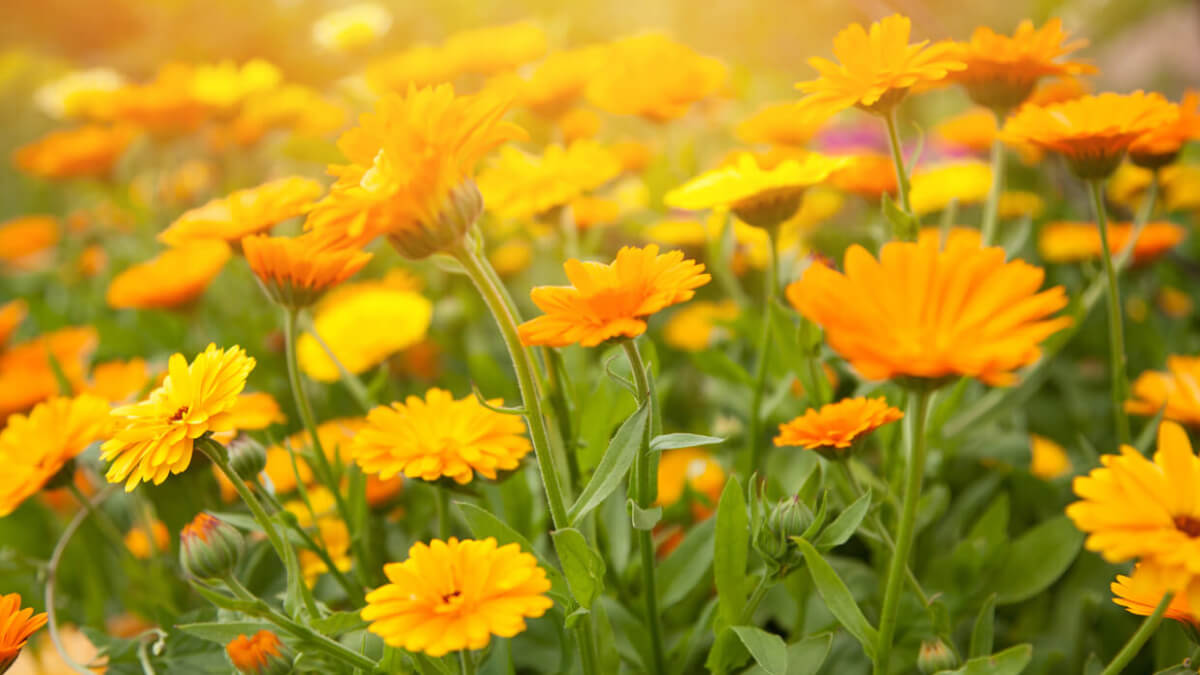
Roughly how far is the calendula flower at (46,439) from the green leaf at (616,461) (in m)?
0.37

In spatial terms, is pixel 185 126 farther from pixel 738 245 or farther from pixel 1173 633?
pixel 1173 633

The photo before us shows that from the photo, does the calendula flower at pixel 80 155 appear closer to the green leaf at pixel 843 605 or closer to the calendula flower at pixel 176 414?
the calendula flower at pixel 176 414

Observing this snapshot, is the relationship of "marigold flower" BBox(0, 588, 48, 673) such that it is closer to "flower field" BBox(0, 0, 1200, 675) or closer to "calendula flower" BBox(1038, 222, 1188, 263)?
"flower field" BBox(0, 0, 1200, 675)

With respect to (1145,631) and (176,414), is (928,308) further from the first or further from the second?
(176,414)

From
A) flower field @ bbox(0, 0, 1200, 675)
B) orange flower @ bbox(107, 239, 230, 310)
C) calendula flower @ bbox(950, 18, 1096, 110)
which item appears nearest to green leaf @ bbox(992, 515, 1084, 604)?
A: flower field @ bbox(0, 0, 1200, 675)

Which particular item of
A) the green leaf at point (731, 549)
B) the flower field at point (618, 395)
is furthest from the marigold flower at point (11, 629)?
the green leaf at point (731, 549)

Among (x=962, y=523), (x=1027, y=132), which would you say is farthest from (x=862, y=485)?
(x=1027, y=132)

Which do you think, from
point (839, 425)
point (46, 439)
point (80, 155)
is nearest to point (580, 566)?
point (839, 425)

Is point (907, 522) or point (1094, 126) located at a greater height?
point (1094, 126)

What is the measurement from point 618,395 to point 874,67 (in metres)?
0.29

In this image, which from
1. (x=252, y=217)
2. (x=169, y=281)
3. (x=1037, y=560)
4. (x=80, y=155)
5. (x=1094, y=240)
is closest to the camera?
(x=252, y=217)

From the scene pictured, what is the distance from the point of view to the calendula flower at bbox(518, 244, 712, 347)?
0.44 m

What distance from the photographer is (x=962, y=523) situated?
0.86 meters

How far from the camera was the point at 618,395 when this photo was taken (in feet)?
2.19
